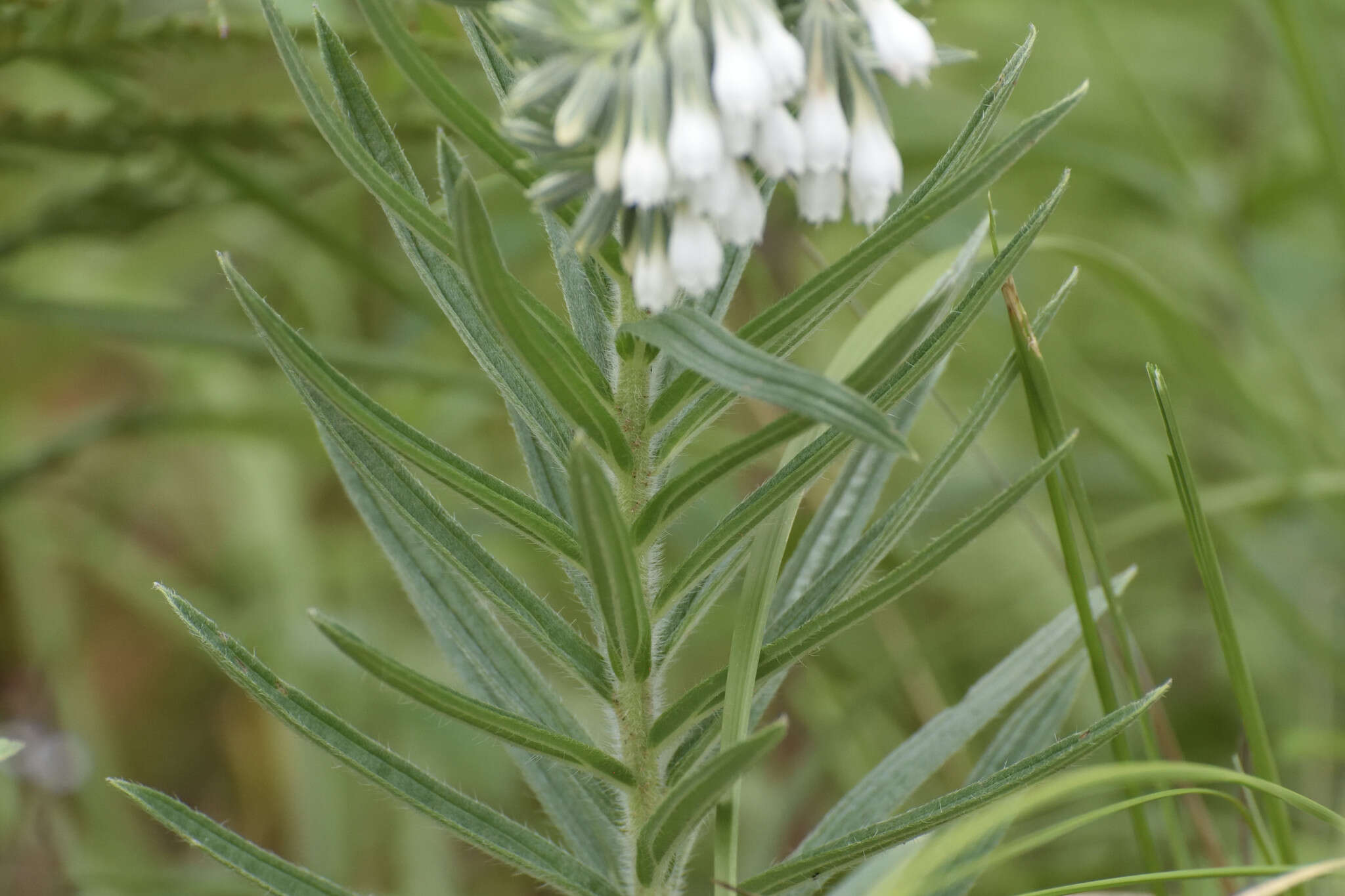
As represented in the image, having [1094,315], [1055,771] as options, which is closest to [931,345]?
[1055,771]

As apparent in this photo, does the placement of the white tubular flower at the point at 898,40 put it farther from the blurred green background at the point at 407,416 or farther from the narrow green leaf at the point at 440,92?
the blurred green background at the point at 407,416

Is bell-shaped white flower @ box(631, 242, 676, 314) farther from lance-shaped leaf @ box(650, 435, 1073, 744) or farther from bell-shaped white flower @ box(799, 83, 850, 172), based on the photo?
lance-shaped leaf @ box(650, 435, 1073, 744)

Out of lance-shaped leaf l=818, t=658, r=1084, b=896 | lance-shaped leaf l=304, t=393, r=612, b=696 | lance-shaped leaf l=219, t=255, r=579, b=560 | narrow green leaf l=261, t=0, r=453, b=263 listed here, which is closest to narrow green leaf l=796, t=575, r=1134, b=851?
lance-shaped leaf l=818, t=658, r=1084, b=896

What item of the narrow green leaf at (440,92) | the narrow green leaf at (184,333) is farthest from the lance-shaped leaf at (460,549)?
the narrow green leaf at (184,333)

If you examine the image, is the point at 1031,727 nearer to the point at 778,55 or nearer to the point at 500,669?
the point at 500,669

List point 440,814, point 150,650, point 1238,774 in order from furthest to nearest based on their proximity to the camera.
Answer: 1. point 150,650
2. point 440,814
3. point 1238,774

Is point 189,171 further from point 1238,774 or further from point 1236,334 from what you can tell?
point 1236,334
